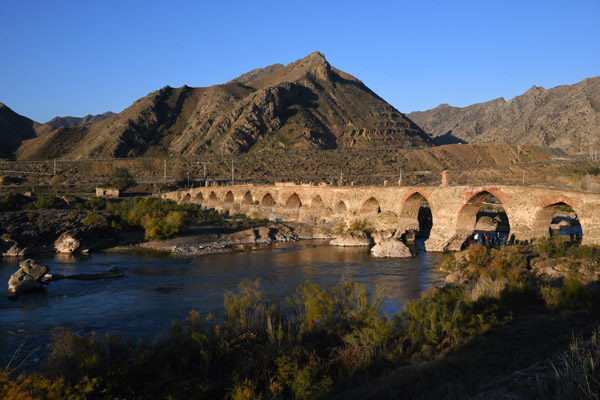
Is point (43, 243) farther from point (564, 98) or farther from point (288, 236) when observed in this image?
point (564, 98)

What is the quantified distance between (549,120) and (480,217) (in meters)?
69.4

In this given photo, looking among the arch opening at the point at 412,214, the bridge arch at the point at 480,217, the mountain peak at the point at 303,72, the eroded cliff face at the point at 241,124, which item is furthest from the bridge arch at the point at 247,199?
the mountain peak at the point at 303,72

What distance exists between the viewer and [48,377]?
830cm

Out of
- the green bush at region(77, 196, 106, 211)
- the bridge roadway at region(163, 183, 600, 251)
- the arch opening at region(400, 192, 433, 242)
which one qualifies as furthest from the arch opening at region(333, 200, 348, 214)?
the green bush at region(77, 196, 106, 211)

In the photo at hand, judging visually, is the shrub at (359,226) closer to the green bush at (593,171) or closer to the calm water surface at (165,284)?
the calm water surface at (165,284)

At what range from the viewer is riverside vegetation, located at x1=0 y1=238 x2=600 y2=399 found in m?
7.97

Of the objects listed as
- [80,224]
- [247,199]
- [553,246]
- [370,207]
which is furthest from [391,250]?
[247,199]

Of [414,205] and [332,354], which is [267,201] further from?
[332,354]

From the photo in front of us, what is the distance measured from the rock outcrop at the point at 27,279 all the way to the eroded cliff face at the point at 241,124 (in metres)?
69.8

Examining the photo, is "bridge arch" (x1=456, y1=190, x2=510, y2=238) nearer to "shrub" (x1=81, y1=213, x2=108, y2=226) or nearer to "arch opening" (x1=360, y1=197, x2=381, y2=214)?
"arch opening" (x1=360, y1=197, x2=381, y2=214)

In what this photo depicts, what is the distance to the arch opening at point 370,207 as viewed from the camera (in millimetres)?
35906

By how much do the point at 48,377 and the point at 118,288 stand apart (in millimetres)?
11676

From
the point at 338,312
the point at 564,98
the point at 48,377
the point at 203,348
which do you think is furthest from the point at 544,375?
the point at 564,98

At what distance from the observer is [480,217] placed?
39.3 metres
